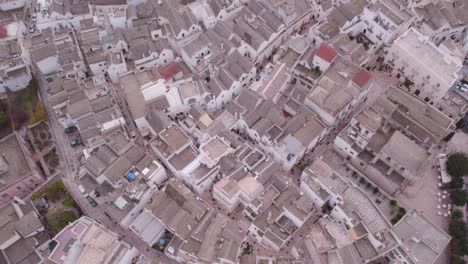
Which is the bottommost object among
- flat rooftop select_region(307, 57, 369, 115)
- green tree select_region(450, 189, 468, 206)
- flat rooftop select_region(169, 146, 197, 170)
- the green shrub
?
the green shrub

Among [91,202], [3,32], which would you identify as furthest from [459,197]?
[3,32]

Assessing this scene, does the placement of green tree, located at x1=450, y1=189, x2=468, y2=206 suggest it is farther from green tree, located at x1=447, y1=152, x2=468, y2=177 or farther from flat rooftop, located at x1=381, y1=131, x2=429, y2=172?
flat rooftop, located at x1=381, y1=131, x2=429, y2=172

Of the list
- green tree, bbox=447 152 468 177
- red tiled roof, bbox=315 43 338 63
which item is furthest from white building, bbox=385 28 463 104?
red tiled roof, bbox=315 43 338 63

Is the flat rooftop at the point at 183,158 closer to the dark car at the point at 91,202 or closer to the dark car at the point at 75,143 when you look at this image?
the dark car at the point at 91,202

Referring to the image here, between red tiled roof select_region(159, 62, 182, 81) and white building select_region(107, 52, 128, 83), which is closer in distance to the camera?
white building select_region(107, 52, 128, 83)

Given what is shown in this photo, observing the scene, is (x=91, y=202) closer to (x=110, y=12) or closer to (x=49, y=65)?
(x=49, y=65)

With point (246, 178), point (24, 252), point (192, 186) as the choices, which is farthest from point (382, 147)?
point (24, 252)
